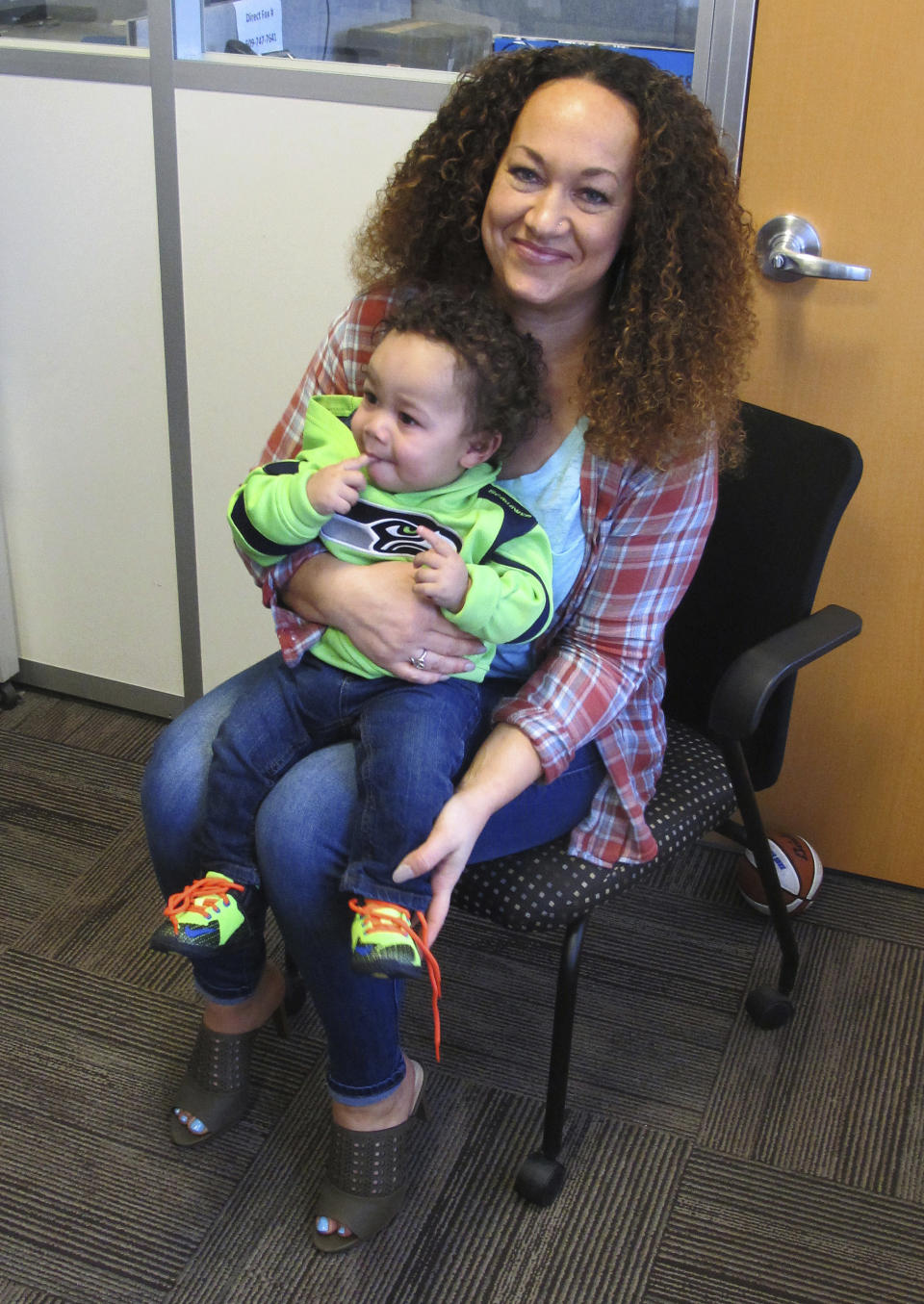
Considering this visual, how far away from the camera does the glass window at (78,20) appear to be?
6.64 ft

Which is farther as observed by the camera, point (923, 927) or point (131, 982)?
point (923, 927)

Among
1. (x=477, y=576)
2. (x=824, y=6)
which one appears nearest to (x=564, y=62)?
(x=824, y=6)

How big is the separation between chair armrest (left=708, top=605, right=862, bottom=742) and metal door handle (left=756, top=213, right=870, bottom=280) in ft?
1.78

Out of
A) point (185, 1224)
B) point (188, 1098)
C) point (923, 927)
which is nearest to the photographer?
point (185, 1224)

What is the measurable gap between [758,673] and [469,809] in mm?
368

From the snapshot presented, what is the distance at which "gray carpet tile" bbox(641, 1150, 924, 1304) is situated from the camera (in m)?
1.47

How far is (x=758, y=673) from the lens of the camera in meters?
1.41

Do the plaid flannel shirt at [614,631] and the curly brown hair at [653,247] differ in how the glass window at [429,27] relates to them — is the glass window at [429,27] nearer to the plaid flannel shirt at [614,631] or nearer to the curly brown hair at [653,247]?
the curly brown hair at [653,247]

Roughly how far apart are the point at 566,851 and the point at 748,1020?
23.8 inches

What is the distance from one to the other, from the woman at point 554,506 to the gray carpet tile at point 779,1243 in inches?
14.0

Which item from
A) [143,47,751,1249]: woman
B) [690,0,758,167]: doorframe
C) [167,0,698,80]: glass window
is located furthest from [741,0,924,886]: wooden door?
[143,47,751,1249]: woman

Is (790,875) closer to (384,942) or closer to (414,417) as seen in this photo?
(384,942)

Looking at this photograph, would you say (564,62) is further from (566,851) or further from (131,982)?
(131,982)

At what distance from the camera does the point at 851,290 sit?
177 cm
